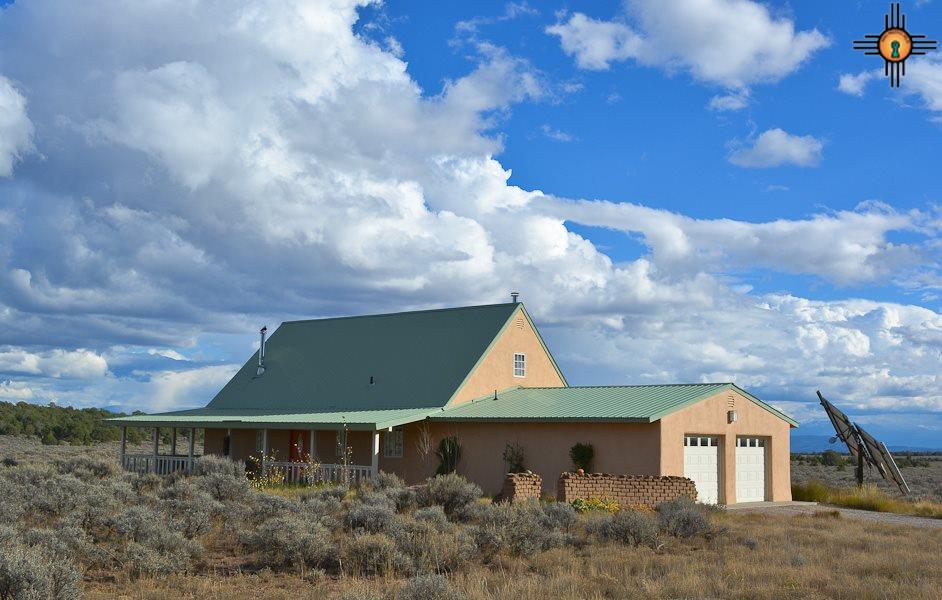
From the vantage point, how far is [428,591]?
9.91m

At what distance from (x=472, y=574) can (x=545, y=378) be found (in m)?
22.7

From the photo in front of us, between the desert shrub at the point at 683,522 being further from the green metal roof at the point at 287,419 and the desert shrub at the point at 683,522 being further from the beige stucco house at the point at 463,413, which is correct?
the green metal roof at the point at 287,419

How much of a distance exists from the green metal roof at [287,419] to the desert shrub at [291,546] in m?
12.9

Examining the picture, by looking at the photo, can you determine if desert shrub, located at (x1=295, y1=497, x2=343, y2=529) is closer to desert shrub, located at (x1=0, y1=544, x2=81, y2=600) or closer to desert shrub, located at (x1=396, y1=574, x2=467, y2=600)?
desert shrub, located at (x1=0, y1=544, x2=81, y2=600)

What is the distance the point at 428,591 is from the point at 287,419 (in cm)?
2097

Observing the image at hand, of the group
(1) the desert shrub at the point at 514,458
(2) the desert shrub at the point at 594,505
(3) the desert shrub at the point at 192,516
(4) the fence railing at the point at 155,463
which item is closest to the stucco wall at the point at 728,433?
(2) the desert shrub at the point at 594,505

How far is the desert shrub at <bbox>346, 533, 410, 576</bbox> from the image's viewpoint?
13.3 m

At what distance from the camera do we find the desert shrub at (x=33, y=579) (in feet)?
33.0

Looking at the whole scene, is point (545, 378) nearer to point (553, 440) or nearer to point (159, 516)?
point (553, 440)

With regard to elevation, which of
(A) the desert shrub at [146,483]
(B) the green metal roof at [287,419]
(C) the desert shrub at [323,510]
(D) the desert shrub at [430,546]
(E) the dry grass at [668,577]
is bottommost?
(E) the dry grass at [668,577]

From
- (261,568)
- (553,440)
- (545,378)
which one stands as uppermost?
(545,378)

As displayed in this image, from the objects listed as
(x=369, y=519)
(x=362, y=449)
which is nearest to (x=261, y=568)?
(x=369, y=519)

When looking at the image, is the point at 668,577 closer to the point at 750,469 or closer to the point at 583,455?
the point at 583,455

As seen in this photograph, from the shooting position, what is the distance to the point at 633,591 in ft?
37.4
